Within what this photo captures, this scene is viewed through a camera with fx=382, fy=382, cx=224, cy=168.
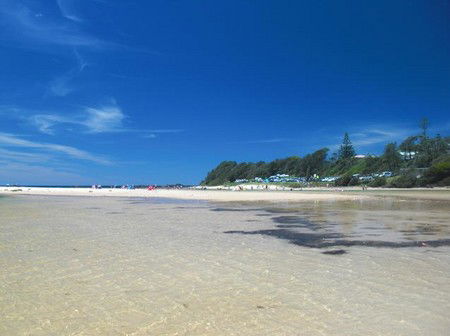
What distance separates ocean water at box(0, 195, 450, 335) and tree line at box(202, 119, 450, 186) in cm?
5893

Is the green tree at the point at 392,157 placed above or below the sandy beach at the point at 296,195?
above

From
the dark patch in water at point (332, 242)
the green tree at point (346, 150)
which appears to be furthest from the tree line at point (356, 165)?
the dark patch in water at point (332, 242)

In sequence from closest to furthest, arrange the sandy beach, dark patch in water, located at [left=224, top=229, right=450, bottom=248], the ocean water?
the ocean water → dark patch in water, located at [left=224, top=229, right=450, bottom=248] → the sandy beach

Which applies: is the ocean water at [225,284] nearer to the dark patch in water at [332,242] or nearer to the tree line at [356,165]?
the dark patch in water at [332,242]

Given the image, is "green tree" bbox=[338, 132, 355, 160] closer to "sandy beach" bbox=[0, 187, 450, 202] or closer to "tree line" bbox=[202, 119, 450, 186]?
"tree line" bbox=[202, 119, 450, 186]

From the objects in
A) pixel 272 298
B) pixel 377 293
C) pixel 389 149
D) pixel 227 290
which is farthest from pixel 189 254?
pixel 389 149

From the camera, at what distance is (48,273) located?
7.46 m

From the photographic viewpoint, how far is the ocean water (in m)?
4.89

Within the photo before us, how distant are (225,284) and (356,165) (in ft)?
361

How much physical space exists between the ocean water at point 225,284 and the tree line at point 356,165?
193ft

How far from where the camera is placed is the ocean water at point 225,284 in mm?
4891

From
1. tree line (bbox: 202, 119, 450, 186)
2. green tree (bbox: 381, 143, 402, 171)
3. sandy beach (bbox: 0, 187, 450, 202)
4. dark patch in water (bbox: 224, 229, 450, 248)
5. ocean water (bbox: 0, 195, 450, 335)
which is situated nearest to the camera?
ocean water (bbox: 0, 195, 450, 335)

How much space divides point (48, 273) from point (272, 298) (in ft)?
14.6

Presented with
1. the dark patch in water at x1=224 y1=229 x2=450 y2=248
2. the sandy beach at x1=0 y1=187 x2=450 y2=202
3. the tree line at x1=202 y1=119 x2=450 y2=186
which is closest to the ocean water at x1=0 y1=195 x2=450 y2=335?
the dark patch in water at x1=224 y1=229 x2=450 y2=248
